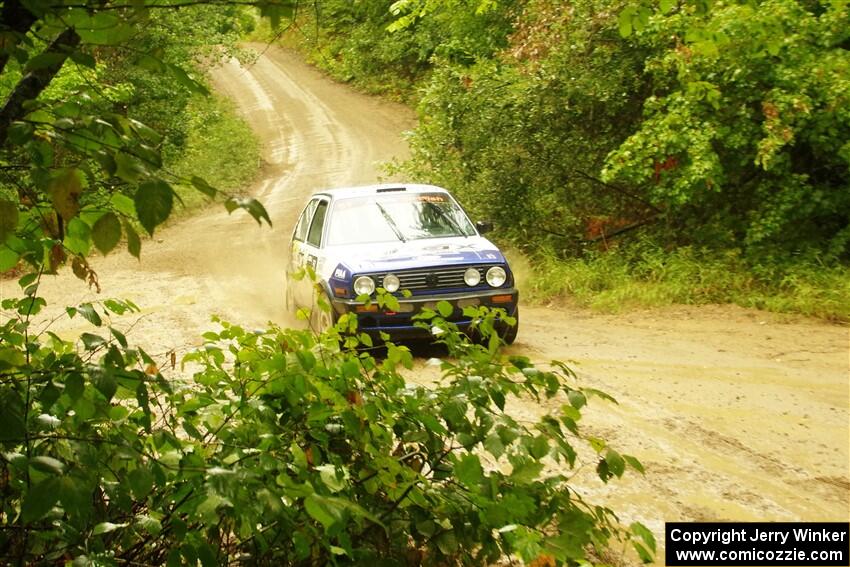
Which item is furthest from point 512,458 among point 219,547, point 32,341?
point 32,341

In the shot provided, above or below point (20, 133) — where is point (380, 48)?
above

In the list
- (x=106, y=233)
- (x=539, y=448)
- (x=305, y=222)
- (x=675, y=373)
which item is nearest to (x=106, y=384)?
(x=106, y=233)

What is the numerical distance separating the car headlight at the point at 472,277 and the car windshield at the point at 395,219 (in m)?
0.96

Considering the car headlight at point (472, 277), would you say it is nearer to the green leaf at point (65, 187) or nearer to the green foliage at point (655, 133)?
the green foliage at point (655, 133)

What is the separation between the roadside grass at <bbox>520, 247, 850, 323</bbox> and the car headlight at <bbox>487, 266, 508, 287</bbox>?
149 inches

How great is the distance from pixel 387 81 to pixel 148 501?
3733cm

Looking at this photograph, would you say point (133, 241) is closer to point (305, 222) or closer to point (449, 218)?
point (449, 218)

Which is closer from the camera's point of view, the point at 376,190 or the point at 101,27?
the point at 101,27

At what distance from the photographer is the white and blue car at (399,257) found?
29.1 feet

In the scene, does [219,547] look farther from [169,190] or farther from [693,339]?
[693,339]

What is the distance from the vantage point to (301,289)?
10672 mm

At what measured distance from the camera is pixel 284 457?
2.79 metres

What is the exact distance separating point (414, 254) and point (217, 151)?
22.7 meters

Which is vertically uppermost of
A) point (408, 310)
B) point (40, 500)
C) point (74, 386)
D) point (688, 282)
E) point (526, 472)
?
point (74, 386)
